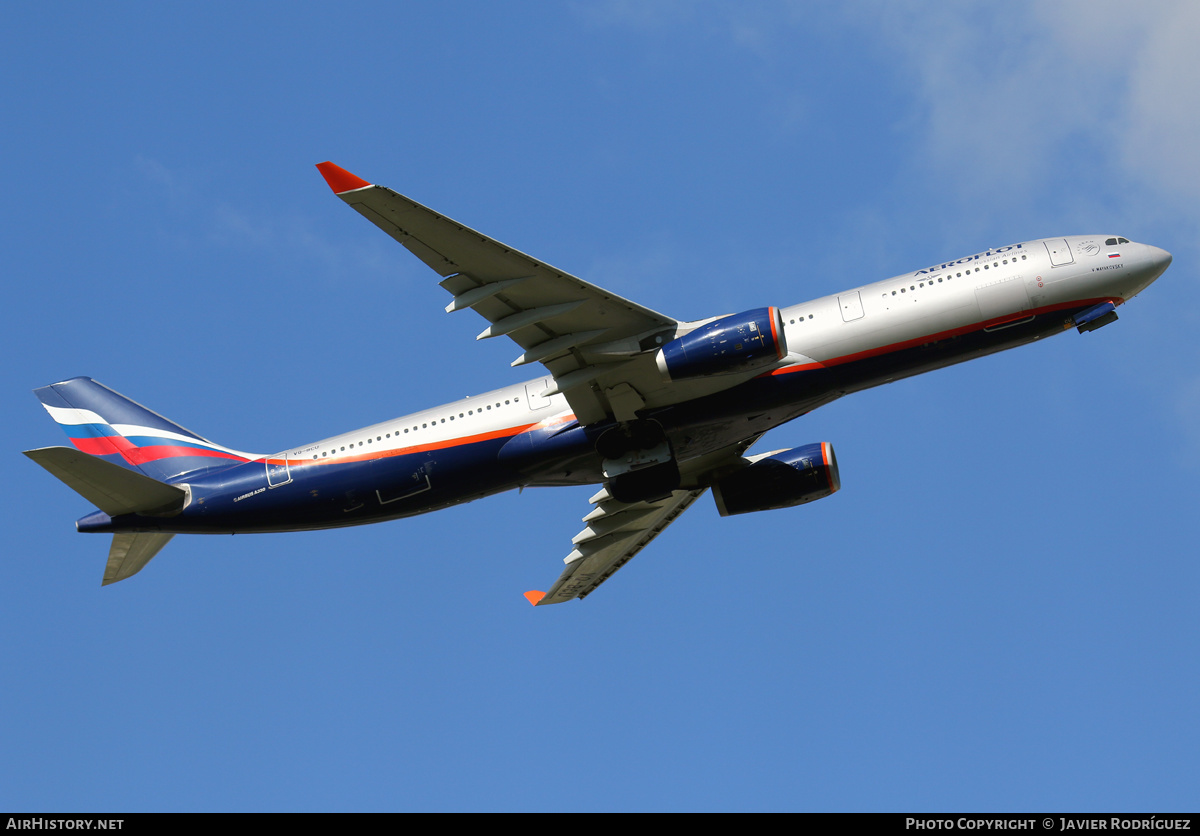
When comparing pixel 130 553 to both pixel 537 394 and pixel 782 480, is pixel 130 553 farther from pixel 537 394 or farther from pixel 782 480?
pixel 782 480

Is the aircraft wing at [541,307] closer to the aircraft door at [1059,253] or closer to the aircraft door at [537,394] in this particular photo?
the aircraft door at [537,394]

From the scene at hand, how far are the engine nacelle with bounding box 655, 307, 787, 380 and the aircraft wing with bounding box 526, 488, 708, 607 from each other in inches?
413

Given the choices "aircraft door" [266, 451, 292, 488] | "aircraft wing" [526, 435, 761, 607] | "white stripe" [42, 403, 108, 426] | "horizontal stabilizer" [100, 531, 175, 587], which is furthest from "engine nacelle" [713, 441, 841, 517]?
"white stripe" [42, 403, 108, 426]

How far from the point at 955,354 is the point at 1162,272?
717 centimetres

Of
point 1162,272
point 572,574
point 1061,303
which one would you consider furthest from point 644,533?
point 1162,272

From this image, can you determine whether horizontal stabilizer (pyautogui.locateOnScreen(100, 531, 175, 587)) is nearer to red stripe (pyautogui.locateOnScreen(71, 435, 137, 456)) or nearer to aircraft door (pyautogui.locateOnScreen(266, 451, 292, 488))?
red stripe (pyautogui.locateOnScreen(71, 435, 137, 456))

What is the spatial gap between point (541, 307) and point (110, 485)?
48.9 feet

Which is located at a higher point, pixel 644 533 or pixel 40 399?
pixel 40 399

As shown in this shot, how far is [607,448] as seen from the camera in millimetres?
34250

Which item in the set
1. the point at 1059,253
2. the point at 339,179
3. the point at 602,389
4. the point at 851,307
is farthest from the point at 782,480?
the point at 339,179

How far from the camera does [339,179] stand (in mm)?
26562

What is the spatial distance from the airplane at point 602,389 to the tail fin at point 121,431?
11.2 inches

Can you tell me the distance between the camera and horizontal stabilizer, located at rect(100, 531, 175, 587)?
36938 mm

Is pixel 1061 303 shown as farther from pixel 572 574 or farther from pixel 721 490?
pixel 572 574
